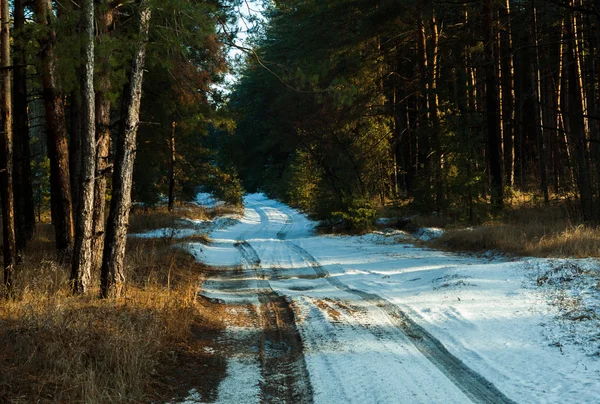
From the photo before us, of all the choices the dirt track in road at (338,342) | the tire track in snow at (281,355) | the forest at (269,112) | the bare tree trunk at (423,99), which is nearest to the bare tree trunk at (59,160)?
the forest at (269,112)

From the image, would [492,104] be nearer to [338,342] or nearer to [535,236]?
[535,236]

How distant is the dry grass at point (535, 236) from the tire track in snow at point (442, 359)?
14.1ft

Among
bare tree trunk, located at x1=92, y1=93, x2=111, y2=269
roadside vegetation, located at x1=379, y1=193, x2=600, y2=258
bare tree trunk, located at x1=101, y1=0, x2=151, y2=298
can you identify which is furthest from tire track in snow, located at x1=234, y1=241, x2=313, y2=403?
roadside vegetation, located at x1=379, y1=193, x2=600, y2=258

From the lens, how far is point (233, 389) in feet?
14.8

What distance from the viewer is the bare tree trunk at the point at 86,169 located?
275 inches

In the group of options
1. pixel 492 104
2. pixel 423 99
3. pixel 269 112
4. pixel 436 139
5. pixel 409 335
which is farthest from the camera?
pixel 269 112

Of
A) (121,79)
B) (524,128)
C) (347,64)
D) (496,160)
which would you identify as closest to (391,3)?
(347,64)

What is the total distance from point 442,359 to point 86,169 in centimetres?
538

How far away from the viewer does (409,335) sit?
5781mm

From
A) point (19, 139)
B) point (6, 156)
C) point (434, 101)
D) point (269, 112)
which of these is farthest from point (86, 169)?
point (269, 112)

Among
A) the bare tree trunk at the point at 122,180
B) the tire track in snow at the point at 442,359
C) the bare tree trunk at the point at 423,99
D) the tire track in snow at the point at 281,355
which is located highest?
the bare tree trunk at the point at 423,99

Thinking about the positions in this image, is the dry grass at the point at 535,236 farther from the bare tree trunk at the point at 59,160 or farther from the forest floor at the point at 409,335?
the bare tree trunk at the point at 59,160

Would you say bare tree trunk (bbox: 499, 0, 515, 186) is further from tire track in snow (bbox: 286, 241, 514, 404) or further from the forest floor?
tire track in snow (bbox: 286, 241, 514, 404)

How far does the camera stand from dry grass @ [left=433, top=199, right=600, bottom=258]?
9.61 metres
